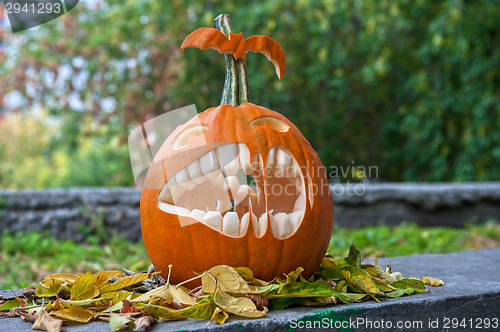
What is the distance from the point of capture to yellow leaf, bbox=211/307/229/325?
1237mm

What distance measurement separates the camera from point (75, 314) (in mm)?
1303

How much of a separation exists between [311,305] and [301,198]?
321 millimetres

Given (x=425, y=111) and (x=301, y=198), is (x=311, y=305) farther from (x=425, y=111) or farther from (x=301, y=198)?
(x=425, y=111)

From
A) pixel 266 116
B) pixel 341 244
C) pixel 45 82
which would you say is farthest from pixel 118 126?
pixel 266 116

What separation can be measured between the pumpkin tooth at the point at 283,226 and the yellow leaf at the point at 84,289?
554 millimetres

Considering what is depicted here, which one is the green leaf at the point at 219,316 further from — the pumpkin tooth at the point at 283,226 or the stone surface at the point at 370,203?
the stone surface at the point at 370,203

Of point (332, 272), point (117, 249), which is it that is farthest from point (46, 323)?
point (117, 249)

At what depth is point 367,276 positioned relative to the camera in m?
1.54

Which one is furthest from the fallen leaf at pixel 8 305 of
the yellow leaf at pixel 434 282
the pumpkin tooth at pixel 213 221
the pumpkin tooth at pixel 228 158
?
the yellow leaf at pixel 434 282

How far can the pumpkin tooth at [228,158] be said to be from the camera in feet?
4.88

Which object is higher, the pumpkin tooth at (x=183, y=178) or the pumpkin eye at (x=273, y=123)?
the pumpkin eye at (x=273, y=123)

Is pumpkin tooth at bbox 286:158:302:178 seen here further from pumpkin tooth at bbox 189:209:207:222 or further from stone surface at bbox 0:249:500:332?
stone surface at bbox 0:249:500:332

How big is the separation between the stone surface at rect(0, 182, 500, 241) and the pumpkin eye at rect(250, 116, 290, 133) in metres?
3.06

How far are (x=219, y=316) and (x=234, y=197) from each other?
43 centimetres
